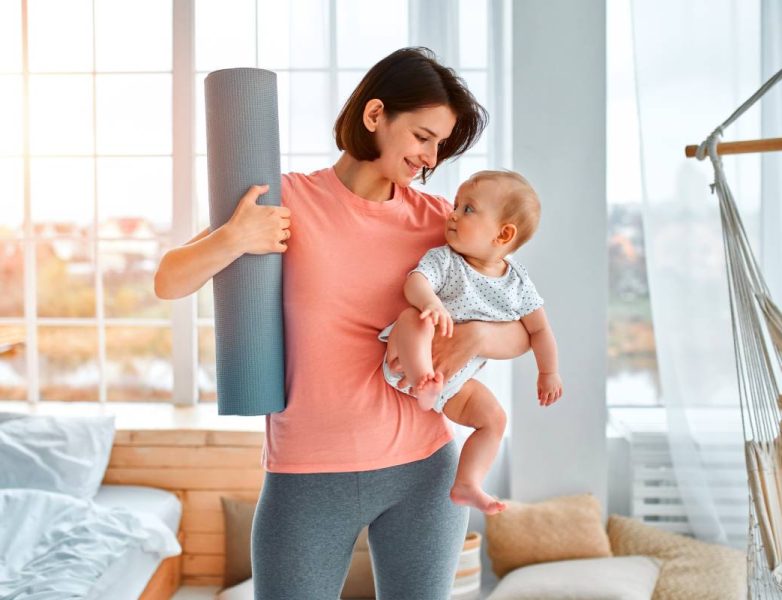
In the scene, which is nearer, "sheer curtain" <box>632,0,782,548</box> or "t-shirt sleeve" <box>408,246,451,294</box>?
"t-shirt sleeve" <box>408,246,451,294</box>

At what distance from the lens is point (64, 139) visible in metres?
3.30

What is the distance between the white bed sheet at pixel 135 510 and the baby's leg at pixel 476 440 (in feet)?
3.99

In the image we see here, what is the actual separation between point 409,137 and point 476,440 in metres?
0.53

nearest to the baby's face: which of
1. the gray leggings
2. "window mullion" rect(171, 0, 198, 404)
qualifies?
the gray leggings

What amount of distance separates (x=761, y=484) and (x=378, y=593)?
79cm

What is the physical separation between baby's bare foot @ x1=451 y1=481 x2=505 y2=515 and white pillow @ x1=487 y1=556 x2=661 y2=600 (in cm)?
122

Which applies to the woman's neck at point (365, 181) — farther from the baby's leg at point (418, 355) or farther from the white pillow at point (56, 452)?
the white pillow at point (56, 452)

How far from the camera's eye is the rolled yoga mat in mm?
1323

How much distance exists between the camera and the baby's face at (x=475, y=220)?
143cm

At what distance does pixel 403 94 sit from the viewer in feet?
4.36

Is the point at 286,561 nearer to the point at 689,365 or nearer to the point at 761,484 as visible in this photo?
the point at 761,484

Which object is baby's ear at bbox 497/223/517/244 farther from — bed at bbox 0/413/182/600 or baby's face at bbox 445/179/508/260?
bed at bbox 0/413/182/600

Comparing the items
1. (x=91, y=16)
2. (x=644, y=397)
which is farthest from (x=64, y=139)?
(x=644, y=397)

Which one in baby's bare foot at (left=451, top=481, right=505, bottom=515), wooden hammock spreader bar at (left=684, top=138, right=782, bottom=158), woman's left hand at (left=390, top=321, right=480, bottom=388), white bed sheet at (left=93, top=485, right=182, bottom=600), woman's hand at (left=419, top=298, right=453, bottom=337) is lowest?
white bed sheet at (left=93, top=485, right=182, bottom=600)
